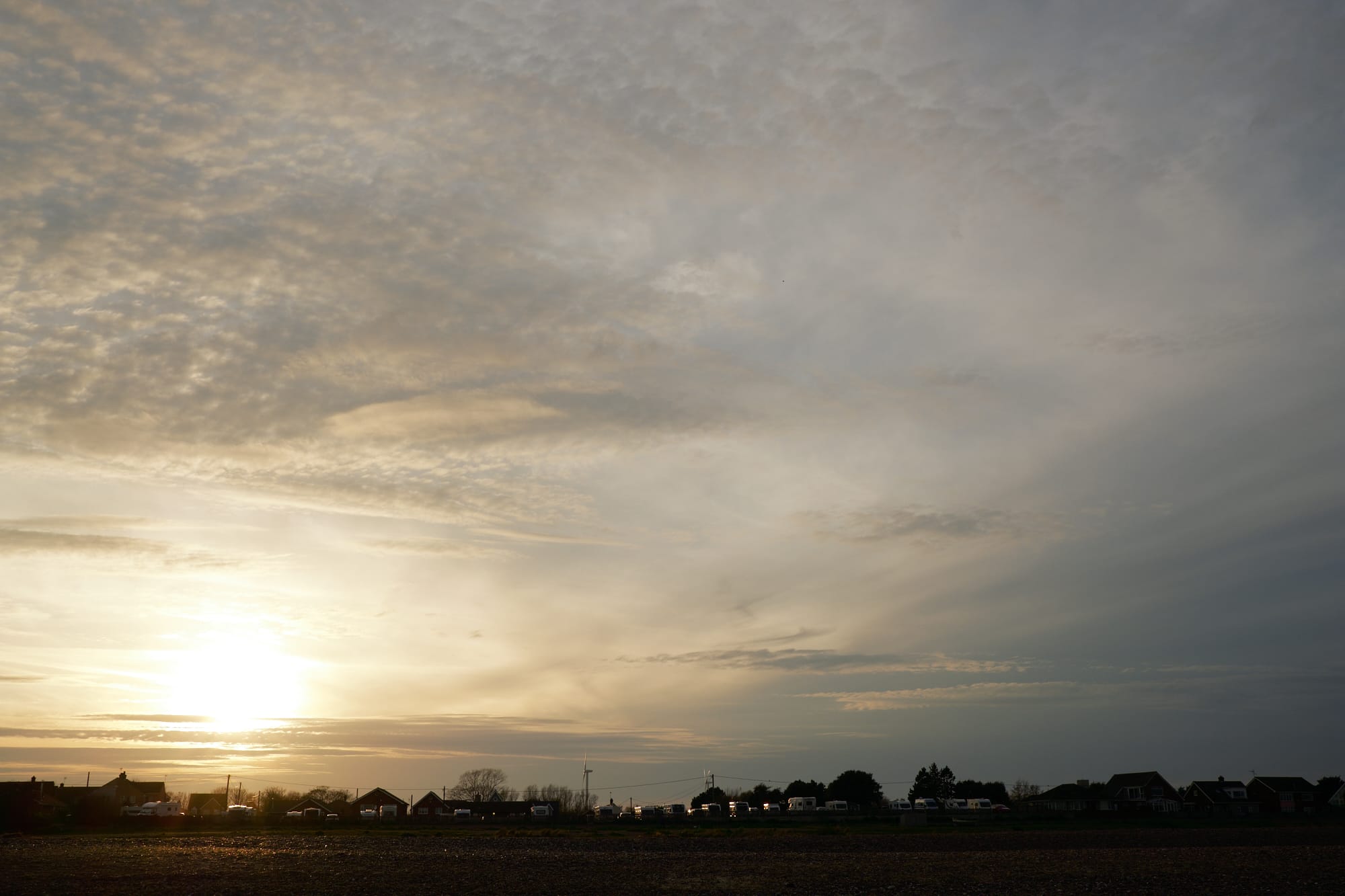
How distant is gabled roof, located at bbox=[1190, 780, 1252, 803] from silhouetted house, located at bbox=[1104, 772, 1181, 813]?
15.6 feet

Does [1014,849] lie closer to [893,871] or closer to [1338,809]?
[893,871]

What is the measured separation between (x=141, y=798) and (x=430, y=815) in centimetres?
4699

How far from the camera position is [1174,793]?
145 metres

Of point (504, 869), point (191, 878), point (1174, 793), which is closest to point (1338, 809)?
point (1174, 793)

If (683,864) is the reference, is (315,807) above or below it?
below

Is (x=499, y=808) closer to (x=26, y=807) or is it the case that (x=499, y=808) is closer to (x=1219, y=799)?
(x=26, y=807)

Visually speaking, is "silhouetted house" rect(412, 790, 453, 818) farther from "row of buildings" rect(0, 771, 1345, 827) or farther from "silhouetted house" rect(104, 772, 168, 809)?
"silhouetted house" rect(104, 772, 168, 809)

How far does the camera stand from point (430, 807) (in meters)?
150

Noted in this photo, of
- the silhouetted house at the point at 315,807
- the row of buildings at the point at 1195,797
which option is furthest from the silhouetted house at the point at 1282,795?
the silhouetted house at the point at 315,807

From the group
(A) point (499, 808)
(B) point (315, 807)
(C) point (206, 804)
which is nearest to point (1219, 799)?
(A) point (499, 808)

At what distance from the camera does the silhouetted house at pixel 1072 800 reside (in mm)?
141238

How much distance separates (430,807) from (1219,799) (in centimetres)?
12155

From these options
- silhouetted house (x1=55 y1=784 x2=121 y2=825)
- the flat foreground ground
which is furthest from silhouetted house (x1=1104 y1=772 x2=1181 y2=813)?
silhouetted house (x1=55 y1=784 x2=121 y2=825)

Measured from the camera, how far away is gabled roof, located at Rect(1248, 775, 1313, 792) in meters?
149
